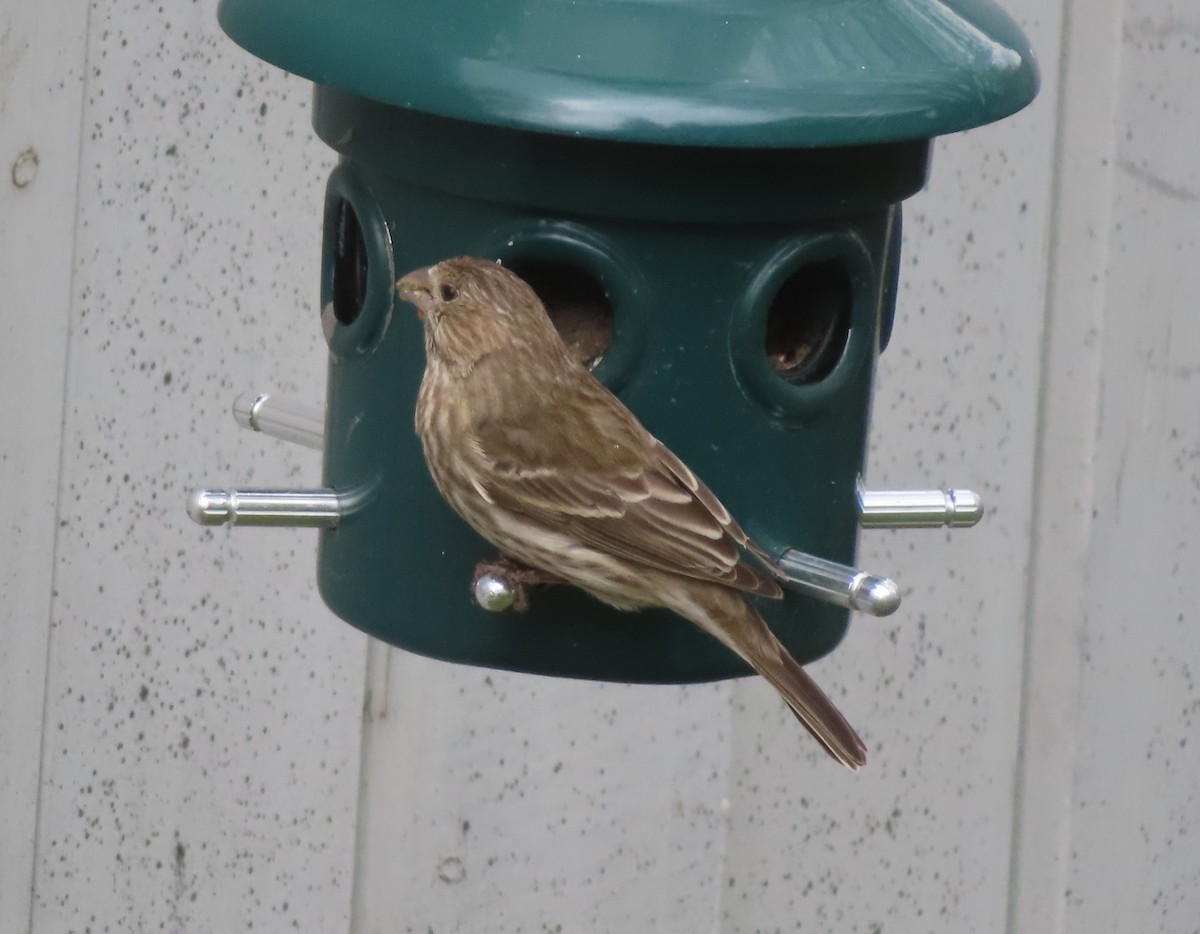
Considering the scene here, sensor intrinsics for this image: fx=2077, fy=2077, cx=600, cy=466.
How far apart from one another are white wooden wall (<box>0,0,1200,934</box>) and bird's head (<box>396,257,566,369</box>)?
1299 mm

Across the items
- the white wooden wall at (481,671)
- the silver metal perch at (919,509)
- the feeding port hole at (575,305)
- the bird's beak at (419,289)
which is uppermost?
the bird's beak at (419,289)

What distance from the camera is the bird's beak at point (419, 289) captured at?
308 centimetres

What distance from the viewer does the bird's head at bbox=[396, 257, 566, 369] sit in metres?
3.04

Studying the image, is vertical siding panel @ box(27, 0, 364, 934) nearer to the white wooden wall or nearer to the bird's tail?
the white wooden wall

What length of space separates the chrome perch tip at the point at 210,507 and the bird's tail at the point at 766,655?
67cm

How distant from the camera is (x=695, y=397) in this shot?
3.13 meters

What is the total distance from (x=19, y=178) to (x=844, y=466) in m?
1.87

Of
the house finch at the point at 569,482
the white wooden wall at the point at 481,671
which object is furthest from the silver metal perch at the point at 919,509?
the white wooden wall at the point at 481,671

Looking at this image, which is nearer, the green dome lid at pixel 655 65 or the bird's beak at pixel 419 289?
the green dome lid at pixel 655 65

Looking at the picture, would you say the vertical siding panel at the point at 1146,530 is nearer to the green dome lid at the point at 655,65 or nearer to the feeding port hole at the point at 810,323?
the feeding port hole at the point at 810,323

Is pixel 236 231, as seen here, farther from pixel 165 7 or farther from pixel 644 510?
pixel 644 510

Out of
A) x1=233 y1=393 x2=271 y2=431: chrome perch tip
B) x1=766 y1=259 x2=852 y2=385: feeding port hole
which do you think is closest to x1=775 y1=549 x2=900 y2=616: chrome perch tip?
x1=766 y1=259 x2=852 y2=385: feeding port hole

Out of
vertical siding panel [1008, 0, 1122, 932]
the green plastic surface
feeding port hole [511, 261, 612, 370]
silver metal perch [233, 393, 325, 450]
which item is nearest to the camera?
the green plastic surface

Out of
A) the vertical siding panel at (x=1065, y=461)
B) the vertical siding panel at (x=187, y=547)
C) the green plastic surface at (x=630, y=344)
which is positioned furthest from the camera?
the vertical siding panel at (x=1065, y=461)
